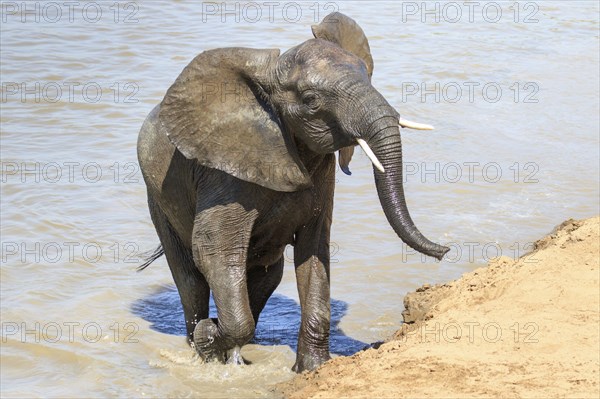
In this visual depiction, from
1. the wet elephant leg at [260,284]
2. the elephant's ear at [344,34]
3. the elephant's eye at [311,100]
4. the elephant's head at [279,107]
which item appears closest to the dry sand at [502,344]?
the elephant's head at [279,107]

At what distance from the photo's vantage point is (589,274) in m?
7.91

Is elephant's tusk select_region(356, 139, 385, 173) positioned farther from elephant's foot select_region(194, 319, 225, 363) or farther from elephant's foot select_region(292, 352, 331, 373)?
elephant's foot select_region(194, 319, 225, 363)

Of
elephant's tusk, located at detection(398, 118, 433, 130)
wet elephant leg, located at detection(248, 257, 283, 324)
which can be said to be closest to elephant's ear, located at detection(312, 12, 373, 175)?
elephant's tusk, located at detection(398, 118, 433, 130)

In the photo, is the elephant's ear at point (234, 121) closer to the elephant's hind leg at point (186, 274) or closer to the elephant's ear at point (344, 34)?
the elephant's ear at point (344, 34)

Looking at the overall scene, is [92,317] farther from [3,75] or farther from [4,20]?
[4,20]

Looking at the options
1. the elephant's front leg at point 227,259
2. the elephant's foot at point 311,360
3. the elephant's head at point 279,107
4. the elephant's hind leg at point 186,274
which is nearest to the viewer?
the elephant's head at point 279,107

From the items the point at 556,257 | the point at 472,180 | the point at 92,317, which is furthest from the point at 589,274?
the point at 472,180

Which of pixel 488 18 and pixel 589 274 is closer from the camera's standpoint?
pixel 589 274

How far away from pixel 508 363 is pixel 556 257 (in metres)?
1.65

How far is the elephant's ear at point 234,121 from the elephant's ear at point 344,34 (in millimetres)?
370

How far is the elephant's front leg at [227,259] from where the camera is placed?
8.34 m

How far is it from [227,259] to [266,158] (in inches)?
32.6

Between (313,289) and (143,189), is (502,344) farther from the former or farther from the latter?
(143,189)

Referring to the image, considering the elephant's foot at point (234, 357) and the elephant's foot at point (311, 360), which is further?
the elephant's foot at point (234, 357)
